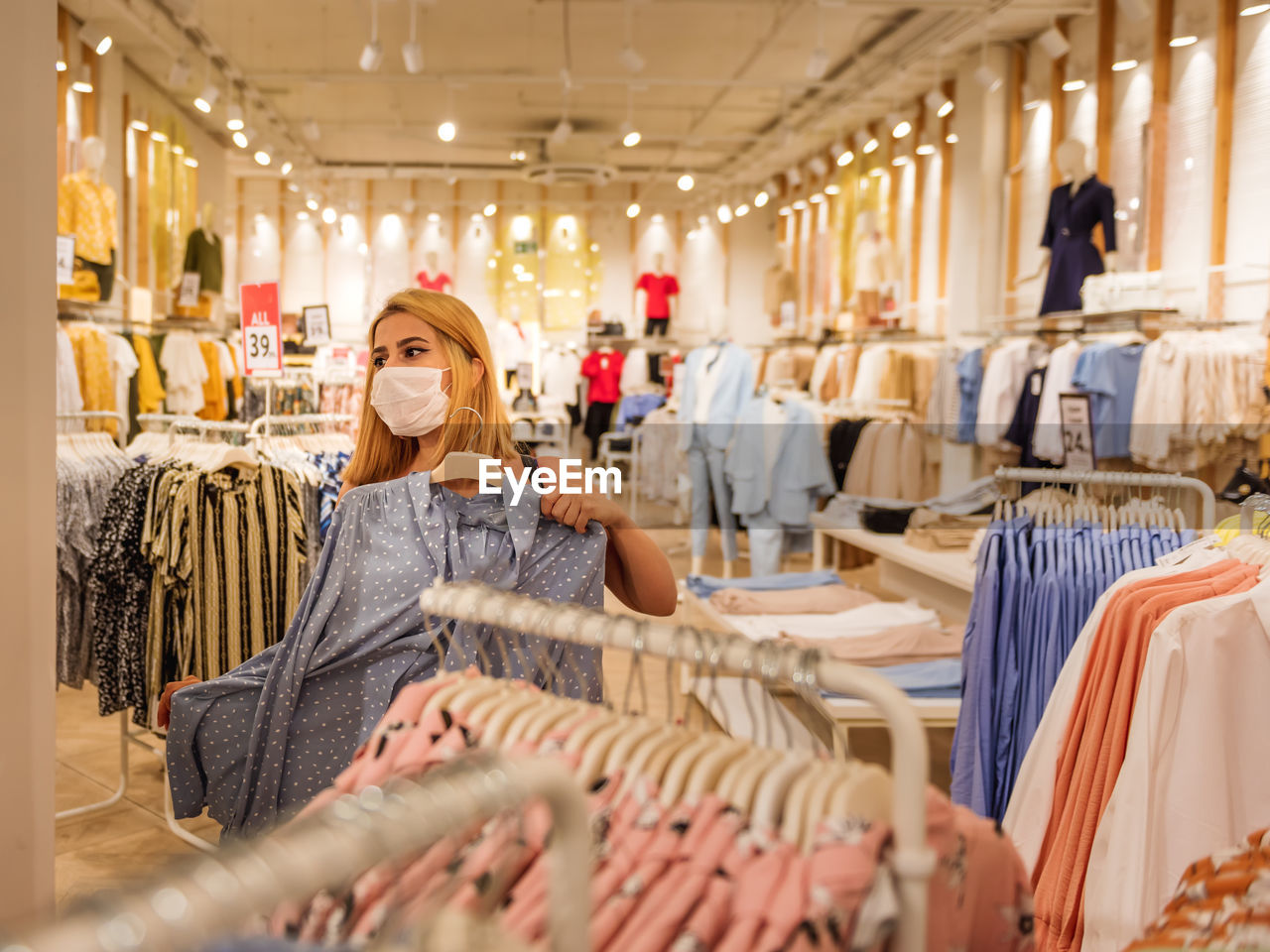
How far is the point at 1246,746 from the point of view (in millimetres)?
1793

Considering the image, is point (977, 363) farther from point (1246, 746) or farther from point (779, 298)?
point (1246, 746)

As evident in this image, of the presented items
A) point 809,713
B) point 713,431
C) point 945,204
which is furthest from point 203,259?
point 809,713

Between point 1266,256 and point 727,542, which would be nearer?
point 1266,256

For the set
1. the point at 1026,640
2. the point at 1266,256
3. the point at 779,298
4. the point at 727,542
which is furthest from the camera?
the point at 779,298

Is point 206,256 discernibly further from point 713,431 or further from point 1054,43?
point 1054,43

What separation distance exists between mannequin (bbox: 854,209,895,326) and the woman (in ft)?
28.2

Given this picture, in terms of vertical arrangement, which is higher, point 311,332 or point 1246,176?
point 1246,176

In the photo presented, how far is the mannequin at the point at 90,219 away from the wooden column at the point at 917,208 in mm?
6899

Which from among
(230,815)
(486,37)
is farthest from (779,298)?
(230,815)

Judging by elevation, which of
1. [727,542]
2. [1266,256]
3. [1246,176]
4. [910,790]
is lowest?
[727,542]

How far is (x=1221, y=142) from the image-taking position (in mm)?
6238

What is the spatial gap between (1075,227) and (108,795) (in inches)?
260

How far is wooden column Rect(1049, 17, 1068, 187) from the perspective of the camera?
25.9ft

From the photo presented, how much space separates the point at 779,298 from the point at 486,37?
5.27 meters
